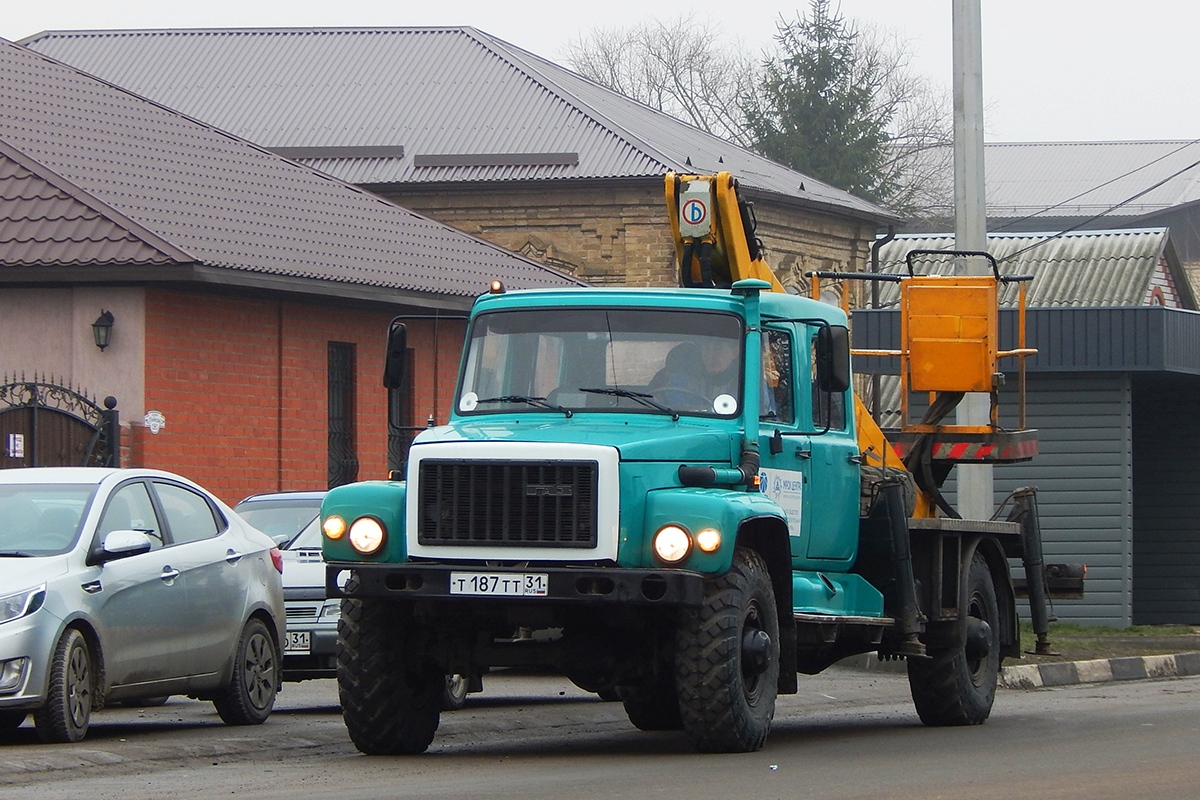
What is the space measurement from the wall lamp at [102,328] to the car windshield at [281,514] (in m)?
5.62

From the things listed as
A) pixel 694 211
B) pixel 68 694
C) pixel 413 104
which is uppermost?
pixel 413 104

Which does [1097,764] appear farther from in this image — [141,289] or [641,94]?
[641,94]

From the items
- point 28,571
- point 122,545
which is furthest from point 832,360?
point 28,571

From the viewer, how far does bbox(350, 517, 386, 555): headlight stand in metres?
10.8

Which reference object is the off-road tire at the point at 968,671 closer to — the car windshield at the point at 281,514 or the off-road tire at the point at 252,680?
the off-road tire at the point at 252,680

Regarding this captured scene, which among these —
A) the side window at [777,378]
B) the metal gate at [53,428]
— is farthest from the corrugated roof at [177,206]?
the side window at [777,378]

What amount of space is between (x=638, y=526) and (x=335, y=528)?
1.63m

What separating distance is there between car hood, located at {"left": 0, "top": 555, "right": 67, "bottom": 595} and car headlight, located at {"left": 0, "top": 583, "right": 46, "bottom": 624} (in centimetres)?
4

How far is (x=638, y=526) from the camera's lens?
10414 mm

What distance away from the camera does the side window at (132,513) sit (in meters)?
12.5

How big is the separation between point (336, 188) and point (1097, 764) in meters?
21.9

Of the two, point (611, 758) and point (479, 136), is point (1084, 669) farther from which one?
point (479, 136)

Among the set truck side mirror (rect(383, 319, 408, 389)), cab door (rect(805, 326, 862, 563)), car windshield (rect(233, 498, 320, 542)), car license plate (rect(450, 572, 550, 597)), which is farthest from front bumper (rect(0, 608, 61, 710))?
car windshield (rect(233, 498, 320, 542))

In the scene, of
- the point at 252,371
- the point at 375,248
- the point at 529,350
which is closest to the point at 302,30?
the point at 375,248
